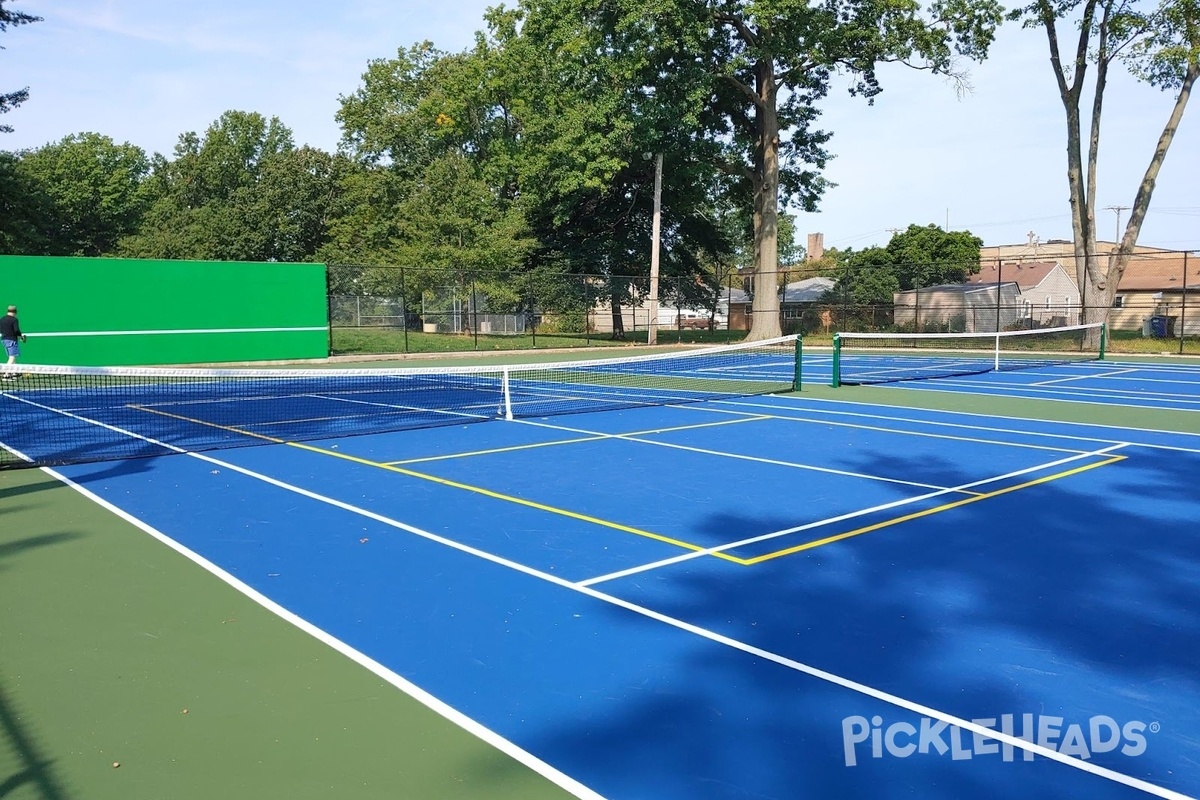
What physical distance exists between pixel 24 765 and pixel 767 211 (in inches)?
1444

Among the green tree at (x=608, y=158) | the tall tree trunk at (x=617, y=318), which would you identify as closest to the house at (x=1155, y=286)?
the green tree at (x=608, y=158)

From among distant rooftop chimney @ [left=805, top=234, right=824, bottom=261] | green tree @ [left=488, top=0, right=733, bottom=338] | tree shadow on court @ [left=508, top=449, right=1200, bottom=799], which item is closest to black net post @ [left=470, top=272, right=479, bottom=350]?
green tree @ [left=488, top=0, right=733, bottom=338]

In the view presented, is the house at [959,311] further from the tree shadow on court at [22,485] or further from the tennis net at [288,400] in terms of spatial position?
the tree shadow on court at [22,485]

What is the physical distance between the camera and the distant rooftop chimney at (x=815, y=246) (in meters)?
120

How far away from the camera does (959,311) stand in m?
50.1

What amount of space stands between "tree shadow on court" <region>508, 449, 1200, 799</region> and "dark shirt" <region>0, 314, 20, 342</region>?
19.6 meters

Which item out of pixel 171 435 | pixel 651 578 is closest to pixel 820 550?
pixel 651 578

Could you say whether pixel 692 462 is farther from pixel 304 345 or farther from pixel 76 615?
pixel 304 345

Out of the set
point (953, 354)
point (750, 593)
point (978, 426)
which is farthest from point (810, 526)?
→ point (953, 354)

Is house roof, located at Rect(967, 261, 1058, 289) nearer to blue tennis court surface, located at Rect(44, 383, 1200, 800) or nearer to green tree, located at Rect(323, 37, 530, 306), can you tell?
green tree, located at Rect(323, 37, 530, 306)

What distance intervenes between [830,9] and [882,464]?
30.5 m

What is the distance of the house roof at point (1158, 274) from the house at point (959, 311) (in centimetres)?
1570

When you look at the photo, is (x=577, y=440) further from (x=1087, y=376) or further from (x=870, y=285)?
(x=870, y=285)

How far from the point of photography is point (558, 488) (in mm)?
9242
